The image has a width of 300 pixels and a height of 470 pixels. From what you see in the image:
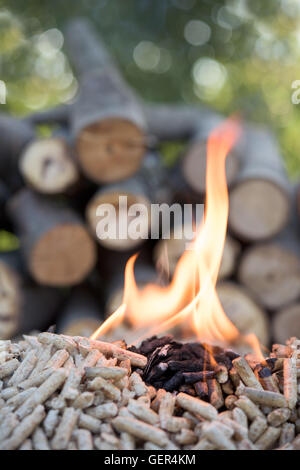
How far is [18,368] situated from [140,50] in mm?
5237

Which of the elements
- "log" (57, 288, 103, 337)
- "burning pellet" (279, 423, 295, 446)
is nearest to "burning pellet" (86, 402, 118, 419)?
"burning pellet" (279, 423, 295, 446)

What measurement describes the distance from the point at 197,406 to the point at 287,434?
242 millimetres

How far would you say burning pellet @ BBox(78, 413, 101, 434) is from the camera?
1.22 meters

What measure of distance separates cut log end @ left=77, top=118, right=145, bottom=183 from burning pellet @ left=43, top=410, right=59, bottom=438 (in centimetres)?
201

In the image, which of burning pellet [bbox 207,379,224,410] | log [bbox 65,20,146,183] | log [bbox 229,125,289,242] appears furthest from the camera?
→ log [bbox 229,125,289,242]

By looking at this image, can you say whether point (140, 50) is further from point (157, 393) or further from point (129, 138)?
point (157, 393)

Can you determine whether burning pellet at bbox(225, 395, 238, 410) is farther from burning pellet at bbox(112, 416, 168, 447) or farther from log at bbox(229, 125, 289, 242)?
log at bbox(229, 125, 289, 242)

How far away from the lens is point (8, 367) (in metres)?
1.48

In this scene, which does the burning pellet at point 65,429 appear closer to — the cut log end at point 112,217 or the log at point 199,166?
the cut log end at point 112,217

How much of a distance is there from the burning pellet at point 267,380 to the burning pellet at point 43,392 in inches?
22.6

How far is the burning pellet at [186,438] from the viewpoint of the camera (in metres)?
1.21

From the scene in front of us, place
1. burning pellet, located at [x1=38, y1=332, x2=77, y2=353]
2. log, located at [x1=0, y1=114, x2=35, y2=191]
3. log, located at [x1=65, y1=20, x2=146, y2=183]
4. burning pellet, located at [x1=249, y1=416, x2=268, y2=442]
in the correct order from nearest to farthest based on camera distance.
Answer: burning pellet, located at [x1=249, y1=416, x2=268, y2=442], burning pellet, located at [x1=38, y1=332, x2=77, y2=353], log, located at [x1=65, y1=20, x2=146, y2=183], log, located at [x1=0, y1=114, x2=35, y2=191]

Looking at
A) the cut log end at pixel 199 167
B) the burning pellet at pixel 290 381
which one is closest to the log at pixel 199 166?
the cut log end at pixel 199 167

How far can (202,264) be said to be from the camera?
6.37 feet
